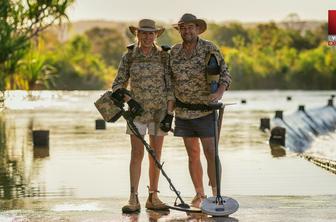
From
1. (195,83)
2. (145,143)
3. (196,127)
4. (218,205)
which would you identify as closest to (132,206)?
(145,143)

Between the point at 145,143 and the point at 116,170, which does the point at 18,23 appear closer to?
the point at 116,170

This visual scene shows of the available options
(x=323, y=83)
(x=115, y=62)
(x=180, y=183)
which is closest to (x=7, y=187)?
(x=180, y=183)

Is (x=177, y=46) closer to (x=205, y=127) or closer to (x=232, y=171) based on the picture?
(x=205, y=127)

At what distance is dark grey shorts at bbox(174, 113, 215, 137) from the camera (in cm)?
1148

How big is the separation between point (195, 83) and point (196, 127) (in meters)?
0.47

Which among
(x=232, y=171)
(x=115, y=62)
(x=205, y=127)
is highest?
(x=205, y=127)

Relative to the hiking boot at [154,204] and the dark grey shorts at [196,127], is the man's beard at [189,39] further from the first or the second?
the hiking boot at [154,204]

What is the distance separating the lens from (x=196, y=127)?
11.5 metres

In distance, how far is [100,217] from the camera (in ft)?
37.0

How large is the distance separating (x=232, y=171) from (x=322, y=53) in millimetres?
150710

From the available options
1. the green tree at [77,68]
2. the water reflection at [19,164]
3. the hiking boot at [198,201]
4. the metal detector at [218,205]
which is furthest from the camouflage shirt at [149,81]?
the green tree at [77,68]

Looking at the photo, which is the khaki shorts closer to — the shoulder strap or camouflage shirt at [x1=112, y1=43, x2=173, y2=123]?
camouflage shirt at [x1=112, y1=43, x2=173, y2=123]

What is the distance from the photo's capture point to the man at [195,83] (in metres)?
11.3

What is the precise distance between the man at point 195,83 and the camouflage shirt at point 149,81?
116 mm
